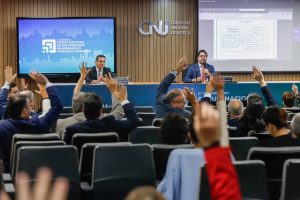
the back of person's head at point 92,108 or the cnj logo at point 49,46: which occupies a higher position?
the cnj logo at point 49,46

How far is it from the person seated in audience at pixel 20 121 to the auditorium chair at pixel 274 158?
195cm

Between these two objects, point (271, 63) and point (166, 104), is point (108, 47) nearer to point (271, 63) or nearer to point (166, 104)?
point (271, 63)

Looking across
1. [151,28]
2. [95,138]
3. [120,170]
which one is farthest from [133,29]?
[120,170]

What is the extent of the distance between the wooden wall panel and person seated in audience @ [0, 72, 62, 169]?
24.5 ft

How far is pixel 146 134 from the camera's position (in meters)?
5.41

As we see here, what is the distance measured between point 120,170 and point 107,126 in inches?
40.1

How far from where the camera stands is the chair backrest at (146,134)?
5371mm

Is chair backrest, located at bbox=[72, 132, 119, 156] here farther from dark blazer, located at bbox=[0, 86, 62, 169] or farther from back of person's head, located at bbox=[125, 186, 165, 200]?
back of person's head, located at bbox=[125, 186, 165, 200]

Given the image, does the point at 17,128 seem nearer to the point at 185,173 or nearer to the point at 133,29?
the point at 185,173

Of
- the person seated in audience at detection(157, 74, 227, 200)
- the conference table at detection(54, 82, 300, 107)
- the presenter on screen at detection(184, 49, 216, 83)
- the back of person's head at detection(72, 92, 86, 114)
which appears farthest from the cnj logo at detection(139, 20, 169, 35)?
the person seated in audience at detection(157, 74, 227, 200)

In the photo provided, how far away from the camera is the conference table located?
387 inches

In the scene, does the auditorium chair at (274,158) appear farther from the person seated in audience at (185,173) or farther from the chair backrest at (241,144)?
the person seated in audience at (185,173)

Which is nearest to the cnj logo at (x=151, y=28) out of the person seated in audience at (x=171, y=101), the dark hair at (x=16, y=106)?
the person seated in audience at (x=171, y=101)

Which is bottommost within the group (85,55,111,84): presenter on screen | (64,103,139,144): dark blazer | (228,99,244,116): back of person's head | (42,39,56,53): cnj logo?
(64,103,139,144): dark blazer
